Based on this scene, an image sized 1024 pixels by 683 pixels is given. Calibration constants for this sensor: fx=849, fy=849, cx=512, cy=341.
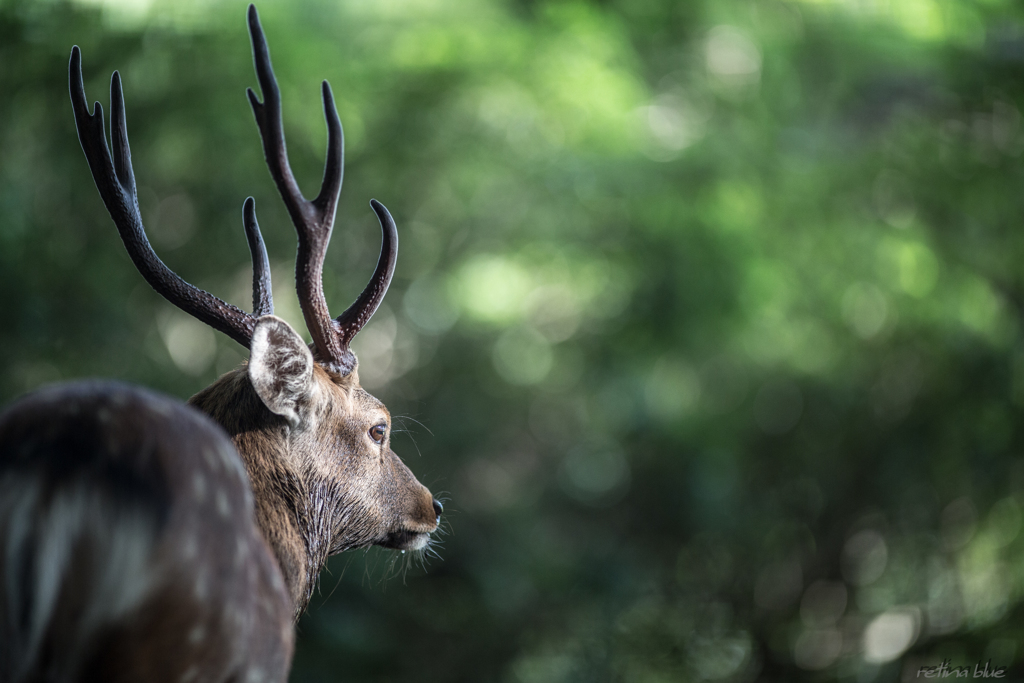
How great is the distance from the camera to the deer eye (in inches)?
77.5

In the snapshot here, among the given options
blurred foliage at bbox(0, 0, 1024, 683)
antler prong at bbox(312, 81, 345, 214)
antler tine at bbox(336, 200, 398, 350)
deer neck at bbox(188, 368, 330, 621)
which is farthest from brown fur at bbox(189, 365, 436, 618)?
blurred foliage at bbox(0, 0, 1024, 683)

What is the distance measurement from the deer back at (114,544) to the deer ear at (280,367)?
0.89 feet

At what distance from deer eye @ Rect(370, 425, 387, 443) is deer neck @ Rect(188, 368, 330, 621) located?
0.22 meters

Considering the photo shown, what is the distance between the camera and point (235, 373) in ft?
6.04

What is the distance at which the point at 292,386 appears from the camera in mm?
1691

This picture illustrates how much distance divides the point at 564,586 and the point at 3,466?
5.98m

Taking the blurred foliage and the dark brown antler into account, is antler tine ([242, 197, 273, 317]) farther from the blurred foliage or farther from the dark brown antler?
the blurred foliage

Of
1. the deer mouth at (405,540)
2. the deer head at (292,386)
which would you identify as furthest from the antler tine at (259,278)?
the deer mouth at (405,540)

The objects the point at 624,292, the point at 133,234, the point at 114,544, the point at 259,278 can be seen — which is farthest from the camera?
the point at 624,292

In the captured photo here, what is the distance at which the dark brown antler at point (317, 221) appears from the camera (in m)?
1.68

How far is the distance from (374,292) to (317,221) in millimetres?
236

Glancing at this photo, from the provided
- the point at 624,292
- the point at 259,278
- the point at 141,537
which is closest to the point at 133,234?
the point at 259,278

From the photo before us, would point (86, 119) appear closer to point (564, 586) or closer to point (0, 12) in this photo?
point (0, 12)

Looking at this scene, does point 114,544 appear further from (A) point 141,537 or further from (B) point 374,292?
(B) point 374,292
